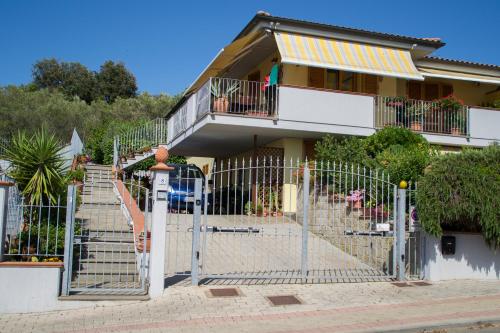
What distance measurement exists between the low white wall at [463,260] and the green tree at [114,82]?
45248 mm

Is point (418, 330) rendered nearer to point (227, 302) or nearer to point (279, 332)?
point (279, 332)

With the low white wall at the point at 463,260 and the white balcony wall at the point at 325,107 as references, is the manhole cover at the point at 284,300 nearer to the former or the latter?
the low white wall at the point at 463,260

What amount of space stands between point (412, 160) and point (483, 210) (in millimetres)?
3432

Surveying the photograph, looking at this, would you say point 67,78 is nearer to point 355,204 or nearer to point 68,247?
point 355,204

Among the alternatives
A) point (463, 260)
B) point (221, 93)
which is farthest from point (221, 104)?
point (463, 260)

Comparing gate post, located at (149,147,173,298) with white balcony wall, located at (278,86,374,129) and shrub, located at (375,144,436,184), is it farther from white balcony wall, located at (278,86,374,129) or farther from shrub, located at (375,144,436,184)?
white balcony wall, located at (278,86,374,129)

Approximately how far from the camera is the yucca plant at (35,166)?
30.2 ft

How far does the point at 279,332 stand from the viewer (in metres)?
6.60

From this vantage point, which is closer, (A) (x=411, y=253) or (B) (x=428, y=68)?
(A) (x=411, y=253)

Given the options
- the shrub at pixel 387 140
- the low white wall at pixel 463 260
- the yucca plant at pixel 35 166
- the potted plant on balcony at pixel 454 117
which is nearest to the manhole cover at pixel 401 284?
the low white wall at pixel 463 260

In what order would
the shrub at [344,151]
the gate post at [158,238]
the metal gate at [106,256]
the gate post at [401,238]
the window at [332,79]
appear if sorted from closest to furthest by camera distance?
1. the metal gate at [106,256]
2. the gate post at [158,238]
3. the gate post at [401,238]
4. the shrub at [344,151]
5. the window at [332,79]

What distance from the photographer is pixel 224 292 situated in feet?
28.6

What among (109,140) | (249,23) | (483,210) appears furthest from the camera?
(109,140)

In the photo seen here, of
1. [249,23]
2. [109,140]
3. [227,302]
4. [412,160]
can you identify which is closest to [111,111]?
[109,140]
